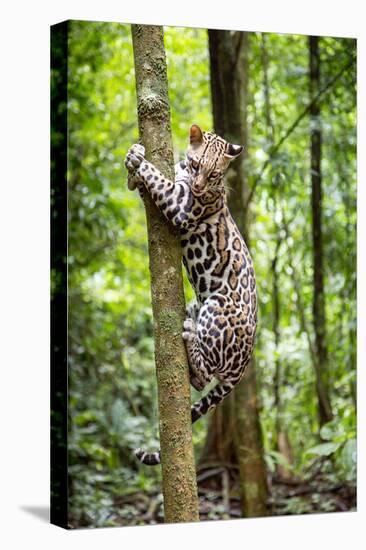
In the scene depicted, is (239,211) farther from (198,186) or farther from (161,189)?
Result: (161,189)

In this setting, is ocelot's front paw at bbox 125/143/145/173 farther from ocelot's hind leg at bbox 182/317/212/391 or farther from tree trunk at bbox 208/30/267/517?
tree trunk at bbox 208/30/267/517

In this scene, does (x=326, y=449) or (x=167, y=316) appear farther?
(x=326, y=449)

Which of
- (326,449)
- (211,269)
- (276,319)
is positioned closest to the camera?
(211,269)

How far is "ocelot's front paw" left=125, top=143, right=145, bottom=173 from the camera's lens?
4480 mm

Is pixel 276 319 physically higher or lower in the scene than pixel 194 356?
higher

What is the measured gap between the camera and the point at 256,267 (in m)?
8.95

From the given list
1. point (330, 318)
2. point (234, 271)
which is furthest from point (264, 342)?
point (234, 271)

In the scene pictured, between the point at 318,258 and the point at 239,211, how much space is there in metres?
1.76

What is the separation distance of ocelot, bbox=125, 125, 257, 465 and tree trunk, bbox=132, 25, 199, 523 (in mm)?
81

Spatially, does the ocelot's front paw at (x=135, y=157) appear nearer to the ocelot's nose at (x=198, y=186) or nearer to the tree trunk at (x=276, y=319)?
the ocelot's nose at (x=198, y=186)

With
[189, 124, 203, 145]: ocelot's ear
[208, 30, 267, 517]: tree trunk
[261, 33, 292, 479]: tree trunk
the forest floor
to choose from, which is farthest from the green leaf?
[189, 124, 203, 145]: ocelot's ear

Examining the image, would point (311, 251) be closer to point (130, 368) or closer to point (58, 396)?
point (130, 368)

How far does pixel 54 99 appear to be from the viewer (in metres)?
6.50

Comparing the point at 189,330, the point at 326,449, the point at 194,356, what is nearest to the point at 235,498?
the point at 326,449
